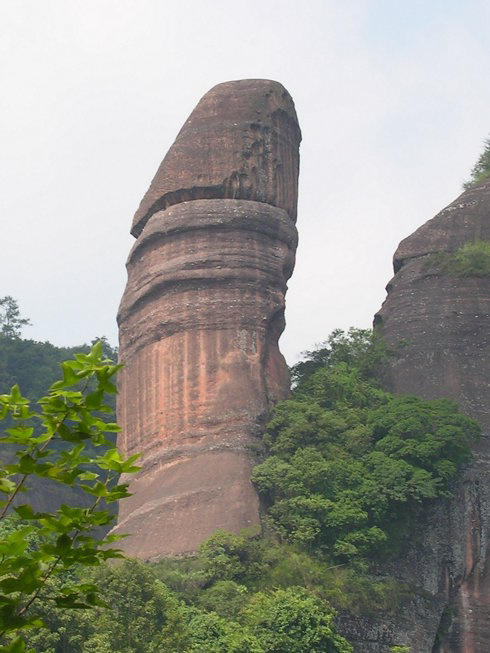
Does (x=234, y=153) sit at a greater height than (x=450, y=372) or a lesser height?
greater

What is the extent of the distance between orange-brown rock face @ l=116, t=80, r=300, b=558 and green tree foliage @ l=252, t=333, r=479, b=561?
1.94 ft

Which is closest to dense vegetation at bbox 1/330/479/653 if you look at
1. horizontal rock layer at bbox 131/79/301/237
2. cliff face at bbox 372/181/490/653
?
cliff face at bbox 372/181/490/653

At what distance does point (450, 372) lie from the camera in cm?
3150

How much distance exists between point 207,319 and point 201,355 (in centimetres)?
72

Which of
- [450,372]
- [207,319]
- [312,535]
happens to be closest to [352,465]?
[312,535]

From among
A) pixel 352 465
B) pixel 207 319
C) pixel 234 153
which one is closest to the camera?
pixel 352 465

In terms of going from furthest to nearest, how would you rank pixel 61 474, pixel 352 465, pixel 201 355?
pixel 201 355
pixel 352 465
pixel 61 474

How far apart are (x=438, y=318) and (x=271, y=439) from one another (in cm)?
555

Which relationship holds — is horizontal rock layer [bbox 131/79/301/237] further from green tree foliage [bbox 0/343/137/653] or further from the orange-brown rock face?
green tree foliage [bbox 0/343/137/653]

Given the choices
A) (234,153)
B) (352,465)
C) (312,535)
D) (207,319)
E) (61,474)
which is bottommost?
(61,474)

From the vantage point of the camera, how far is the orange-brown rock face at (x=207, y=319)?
27.9 metres

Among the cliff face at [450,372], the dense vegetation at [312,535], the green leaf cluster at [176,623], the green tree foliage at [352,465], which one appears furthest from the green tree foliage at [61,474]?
the cliff face at [450,372]

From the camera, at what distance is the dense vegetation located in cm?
2244

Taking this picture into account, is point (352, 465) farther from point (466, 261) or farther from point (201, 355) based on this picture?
point (466, 261)
